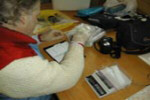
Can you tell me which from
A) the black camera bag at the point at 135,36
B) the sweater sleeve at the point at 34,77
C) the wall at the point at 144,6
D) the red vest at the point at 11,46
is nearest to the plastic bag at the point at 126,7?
the wall at the point at 144,6

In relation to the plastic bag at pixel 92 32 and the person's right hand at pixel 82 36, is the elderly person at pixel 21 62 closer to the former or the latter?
the person's right hand at pixel 82 36

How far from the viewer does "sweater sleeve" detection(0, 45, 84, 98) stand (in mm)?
733

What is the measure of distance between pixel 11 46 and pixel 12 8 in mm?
139

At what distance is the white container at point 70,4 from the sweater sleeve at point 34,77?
0.90 meters

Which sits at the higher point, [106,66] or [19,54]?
[19,54]

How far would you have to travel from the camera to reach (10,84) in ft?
2.47

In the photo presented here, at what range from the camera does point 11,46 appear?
2.44 ft

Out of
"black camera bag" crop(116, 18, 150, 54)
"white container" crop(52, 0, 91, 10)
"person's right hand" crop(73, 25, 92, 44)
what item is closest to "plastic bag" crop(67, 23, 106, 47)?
"person's right hand" crop(73, 25, 92, 44)

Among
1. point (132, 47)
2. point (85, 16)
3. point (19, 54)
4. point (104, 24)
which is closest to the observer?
point (19, 54)

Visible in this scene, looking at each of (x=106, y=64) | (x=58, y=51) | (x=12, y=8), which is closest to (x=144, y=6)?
(x=106, y=64)

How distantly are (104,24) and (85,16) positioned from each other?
0.21 metres

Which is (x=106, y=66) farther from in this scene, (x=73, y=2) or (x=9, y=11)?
(x=73, y=2)

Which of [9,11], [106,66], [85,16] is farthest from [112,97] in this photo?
[85,16]

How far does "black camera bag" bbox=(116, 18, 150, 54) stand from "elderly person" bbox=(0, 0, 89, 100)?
509 millimetres
